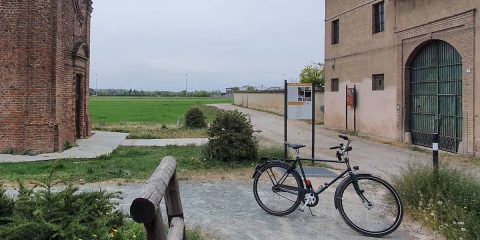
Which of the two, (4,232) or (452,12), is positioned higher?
(452,12)

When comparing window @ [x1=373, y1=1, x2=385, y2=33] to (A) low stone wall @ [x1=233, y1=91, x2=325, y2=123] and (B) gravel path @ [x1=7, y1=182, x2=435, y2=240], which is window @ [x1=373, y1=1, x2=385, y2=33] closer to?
(A) low stone wall @ [x1=233, y1=91, x2=325, y2=123]

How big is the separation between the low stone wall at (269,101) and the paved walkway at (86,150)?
15.4 meters

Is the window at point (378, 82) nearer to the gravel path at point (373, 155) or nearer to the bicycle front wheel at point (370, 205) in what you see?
the gravel path at point (373, 155)

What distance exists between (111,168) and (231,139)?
3000mm

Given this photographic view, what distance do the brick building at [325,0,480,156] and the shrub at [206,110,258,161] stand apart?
7.32m

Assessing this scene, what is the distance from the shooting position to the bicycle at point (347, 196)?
19.8 ft

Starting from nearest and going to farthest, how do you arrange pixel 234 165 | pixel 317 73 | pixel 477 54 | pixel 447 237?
pixel 447 237, pixel 234 165, pixel 477 54, pixel 317 73

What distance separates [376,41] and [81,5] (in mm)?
12593

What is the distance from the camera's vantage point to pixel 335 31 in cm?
2523

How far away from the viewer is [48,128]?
46.8 ft

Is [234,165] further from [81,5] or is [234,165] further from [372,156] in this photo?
[81,5]

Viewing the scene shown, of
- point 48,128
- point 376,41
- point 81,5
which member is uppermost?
point 81,5

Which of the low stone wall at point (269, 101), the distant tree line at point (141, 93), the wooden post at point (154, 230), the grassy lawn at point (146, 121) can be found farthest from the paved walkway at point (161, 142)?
the distant tree line at point (141, 93)

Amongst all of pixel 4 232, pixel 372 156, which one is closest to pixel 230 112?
pixel 372 156
